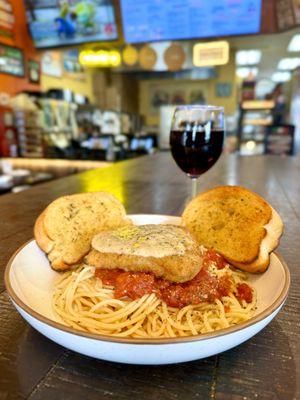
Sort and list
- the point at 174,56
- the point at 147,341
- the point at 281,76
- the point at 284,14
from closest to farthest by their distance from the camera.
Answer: the point at 147,341, the point at 284,14, the point at 174,56, the point at 281,76

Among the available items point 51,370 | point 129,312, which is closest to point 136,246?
point 129,312

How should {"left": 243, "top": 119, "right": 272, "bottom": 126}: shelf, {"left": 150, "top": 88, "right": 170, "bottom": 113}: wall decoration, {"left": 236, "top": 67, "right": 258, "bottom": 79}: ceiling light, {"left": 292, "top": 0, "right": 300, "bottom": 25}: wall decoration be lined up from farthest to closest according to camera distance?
{"left": 150, "top": 88, "right": 170, "bottom": 113}: wall decoration < {"left": 236, "top": 67, "right": 258, "bottom": 79}: ceiling light < {"left": 243, "top": 119, "right": 272, "bottom": 126}: shelf < {"left": 292, "top": 0, "right": 300, "bottom": 25}: wall decoration

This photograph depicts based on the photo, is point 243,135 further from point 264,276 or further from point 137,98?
point 264,276

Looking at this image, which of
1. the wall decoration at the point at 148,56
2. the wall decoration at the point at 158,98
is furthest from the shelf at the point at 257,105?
the wall decoration at the point at 148,56

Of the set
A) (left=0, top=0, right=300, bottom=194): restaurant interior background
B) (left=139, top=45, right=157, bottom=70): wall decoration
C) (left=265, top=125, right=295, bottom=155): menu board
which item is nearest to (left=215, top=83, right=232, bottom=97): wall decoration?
(left=0, top=0, right=300, bottom=194): restaurant interior background

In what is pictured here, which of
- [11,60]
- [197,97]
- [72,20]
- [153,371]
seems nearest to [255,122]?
[197,97]

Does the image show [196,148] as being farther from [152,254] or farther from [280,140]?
[280,140]

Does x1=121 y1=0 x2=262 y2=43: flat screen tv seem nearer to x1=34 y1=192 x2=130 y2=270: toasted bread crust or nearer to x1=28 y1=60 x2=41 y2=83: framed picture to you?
x1=28 y1=60 x2=41 y2=83: framed picture
